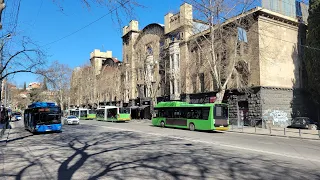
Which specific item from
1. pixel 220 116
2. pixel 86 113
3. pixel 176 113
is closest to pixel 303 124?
pixel 220 116

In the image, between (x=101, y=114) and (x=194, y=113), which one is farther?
(x=101, y=114)

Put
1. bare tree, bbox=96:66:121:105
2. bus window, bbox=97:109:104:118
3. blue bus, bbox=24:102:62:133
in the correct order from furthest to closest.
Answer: bare tree, bbox=96:66:121:105
bus window, bbox=97:109:104:118
blue bus, bbox=24:102:62:133

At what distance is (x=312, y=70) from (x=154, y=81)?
24656 millimetres

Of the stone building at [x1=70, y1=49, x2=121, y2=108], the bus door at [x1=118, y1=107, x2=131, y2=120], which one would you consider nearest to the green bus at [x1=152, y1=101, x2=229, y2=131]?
the bus door at [x1=118, y1=107, x2=131, y2=120]

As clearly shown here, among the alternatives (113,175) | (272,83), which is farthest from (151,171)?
(272,83)

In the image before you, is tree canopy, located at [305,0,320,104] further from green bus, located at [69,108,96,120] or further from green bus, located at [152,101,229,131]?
green bus, located at [69,108,96,120]

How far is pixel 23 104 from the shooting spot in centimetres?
14025

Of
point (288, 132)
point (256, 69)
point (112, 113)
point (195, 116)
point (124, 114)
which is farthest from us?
point (112, 113)

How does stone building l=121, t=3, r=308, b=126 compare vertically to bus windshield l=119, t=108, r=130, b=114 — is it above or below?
above

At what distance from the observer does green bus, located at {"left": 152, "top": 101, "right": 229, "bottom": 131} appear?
24.4 meters

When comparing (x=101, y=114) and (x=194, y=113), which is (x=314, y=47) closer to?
(x=194, y=113)

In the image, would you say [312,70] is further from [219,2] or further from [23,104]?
[23,104]

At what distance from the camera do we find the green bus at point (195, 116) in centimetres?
2442

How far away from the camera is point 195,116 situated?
2591cm
